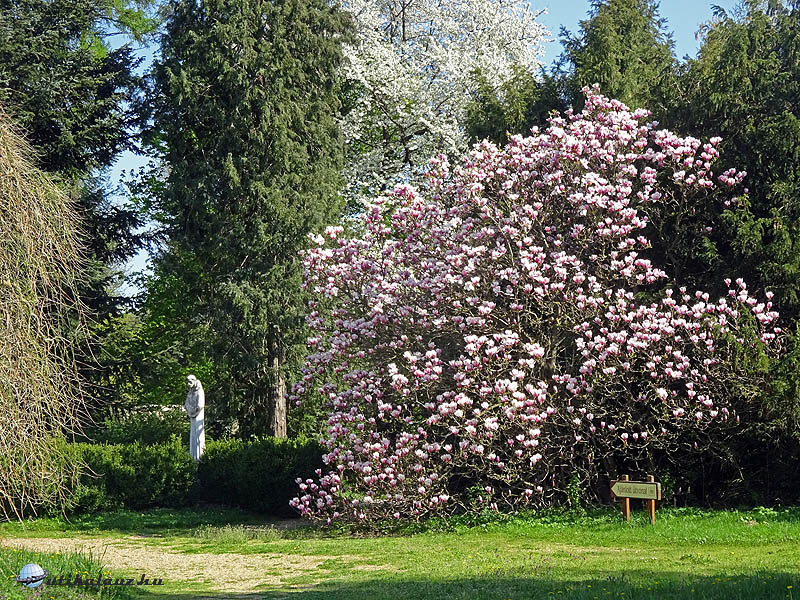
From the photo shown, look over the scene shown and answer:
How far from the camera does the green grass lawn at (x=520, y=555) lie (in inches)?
318

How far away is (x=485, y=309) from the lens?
43.1 feet

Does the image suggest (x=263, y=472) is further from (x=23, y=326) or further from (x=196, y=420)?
(x=23, y=326)

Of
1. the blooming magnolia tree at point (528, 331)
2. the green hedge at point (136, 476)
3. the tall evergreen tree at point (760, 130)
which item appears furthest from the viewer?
the green hedge at point (136, 476)

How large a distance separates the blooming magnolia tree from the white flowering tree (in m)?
9.95

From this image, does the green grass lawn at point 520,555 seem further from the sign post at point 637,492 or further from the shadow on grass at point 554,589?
the sign post at point 637,492

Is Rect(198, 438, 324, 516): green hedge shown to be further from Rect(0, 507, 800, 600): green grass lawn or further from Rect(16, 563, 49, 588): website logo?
Rect(16, 563, 49, 588): website logo

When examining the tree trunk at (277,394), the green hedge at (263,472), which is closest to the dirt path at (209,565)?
the green hedge at (263,472)

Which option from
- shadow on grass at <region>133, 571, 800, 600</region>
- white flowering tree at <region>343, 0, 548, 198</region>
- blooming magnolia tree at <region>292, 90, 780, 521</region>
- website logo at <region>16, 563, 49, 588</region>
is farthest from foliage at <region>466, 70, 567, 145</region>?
website logo at <region>16, 563, 49, 588</region>

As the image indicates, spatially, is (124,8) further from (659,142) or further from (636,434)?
(636,434)

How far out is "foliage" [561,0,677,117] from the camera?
53.8 ft

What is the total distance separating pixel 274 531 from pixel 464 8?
735 inches

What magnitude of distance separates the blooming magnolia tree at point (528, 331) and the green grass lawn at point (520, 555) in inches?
39.8

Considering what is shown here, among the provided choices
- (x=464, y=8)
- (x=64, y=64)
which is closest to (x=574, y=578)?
(x=64, y=64)

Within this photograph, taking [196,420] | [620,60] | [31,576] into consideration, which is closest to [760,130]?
[620,60]
